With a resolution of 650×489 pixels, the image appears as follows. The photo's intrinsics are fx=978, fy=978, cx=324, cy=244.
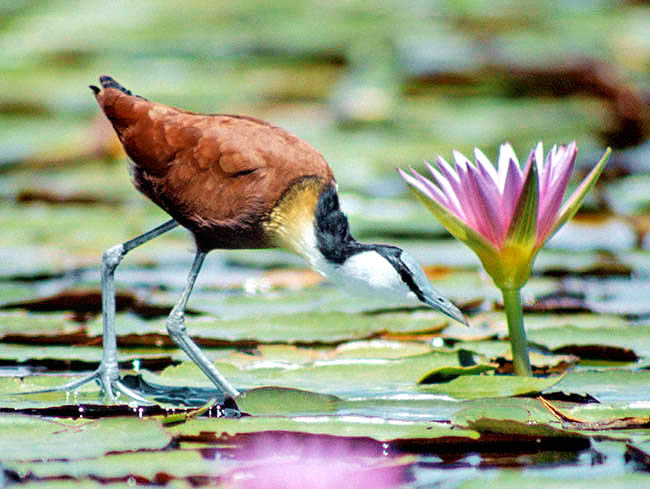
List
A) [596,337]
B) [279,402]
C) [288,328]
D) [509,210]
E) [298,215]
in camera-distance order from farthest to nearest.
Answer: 1. [288,328]
2. [596,337]
3. [298,215]
4. [509,210]
5. [279,402]

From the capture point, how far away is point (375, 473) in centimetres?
183

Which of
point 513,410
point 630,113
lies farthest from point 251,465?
point 630,113

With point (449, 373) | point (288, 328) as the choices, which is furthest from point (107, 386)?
point (449, 373)

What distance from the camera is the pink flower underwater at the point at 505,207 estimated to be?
89.6 inches

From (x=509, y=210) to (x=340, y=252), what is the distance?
1.50 ft

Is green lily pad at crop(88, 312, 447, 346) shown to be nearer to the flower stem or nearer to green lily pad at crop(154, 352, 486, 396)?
green lily pad at crop(154, 352, 486, 396)

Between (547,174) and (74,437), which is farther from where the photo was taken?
(547,174)

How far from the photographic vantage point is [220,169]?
2469 millimetres

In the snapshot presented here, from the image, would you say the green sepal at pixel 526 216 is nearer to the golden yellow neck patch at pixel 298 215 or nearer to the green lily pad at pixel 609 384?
the green lily pad at pixel 609 384

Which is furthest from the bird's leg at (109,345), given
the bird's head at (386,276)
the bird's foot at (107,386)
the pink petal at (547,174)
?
the pink petal at (547,174)

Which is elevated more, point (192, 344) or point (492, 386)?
point (192, 344)

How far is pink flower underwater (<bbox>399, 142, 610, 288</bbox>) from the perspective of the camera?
2.28 meters

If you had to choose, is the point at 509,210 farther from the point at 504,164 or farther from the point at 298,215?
the point at 298,215

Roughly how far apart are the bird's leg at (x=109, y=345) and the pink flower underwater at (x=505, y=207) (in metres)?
0.84
